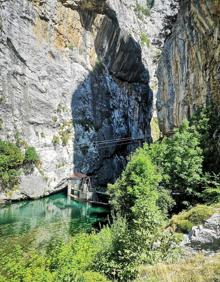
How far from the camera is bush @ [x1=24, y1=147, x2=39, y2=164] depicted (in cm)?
4128

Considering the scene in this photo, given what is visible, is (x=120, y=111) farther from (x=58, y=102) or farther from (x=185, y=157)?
(x=185, y=157)

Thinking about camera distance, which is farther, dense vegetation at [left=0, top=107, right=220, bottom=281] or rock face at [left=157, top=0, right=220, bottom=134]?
rock face at [left=157, top=0, right=220, bottom=134]

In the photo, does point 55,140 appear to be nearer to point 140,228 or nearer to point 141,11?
point 140,228

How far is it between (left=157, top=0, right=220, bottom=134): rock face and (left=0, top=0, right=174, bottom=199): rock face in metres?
15.4

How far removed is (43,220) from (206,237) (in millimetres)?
21610

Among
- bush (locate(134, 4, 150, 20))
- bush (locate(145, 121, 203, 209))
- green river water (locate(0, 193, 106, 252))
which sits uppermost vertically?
bush (locate(134, 4, 150, 20))

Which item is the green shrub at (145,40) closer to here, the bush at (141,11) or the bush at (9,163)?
the bush at (141,11)

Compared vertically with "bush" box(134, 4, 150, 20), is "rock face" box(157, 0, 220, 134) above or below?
below

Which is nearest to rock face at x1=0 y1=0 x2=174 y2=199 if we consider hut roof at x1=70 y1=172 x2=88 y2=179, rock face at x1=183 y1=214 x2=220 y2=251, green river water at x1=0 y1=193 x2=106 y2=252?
hut roof at x1=70 y1=172 x2=88 y2=179

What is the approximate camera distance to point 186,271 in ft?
27.7

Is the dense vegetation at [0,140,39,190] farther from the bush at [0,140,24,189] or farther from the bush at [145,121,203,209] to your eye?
the bush at [145,121,203,209]

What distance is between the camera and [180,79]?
29578 millimetres

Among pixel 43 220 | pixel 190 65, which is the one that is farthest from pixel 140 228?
pixel 43 220

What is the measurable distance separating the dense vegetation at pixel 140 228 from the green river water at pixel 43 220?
19.4 feet
